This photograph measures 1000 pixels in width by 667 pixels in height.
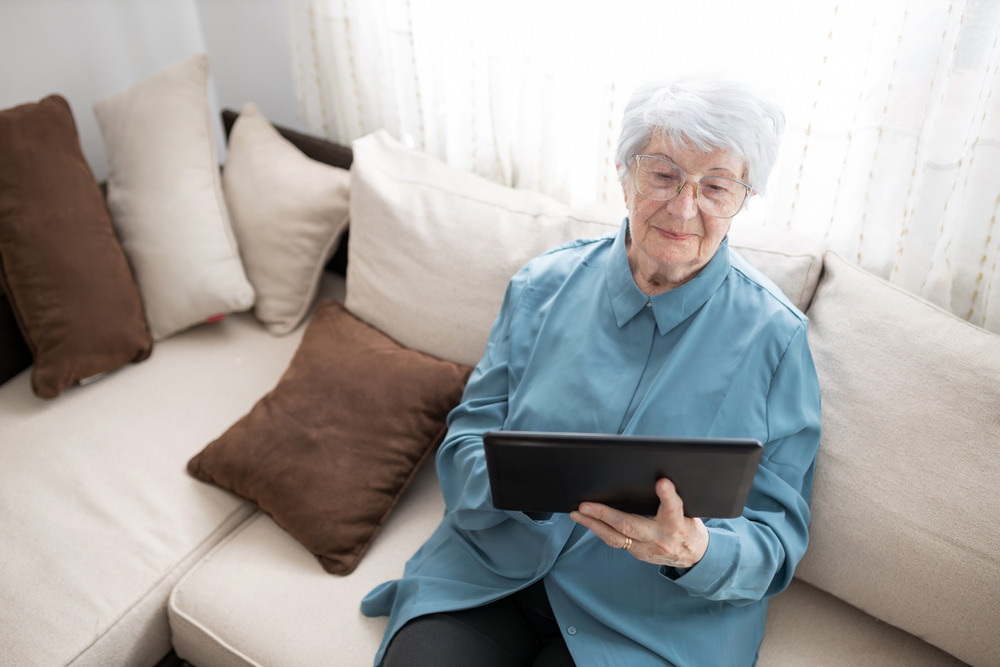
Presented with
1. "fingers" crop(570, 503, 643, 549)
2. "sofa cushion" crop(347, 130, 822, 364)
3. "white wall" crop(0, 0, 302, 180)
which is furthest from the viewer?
"white wall" crop(0, 0, 302, 180)

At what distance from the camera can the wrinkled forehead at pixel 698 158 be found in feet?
3.30

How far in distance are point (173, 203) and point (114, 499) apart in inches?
31.0

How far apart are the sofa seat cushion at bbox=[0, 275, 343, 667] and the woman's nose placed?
1131mm

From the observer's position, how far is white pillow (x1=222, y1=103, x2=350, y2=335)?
1835 millimetres

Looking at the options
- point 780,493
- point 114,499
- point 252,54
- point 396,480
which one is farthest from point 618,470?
point 252,54

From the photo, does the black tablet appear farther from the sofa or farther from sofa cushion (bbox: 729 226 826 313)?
sofa cushion (bbox: 729 226 826 313)

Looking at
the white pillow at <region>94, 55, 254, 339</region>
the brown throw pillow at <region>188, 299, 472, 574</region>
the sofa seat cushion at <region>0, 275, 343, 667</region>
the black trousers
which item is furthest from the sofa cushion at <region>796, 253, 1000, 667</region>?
the white pillow at <region>94, 55, 254, 339</region>

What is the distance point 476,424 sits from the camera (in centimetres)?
125

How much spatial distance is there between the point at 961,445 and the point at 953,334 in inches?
7.4

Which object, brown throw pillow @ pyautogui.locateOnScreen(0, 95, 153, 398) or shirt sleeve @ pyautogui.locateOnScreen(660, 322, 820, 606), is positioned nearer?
shirt sleeve @ pyautogui.locateOnScreen(660, 322, 820, 606)

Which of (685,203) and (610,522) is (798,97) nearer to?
(685,203)

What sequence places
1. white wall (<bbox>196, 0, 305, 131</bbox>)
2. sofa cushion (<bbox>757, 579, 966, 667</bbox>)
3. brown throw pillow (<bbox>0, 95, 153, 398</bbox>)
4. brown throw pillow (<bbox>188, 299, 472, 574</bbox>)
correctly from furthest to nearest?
white wall (<bbox>196, 0, 305, 131</bbox>) → brown throw pillow (<bbox>0, 95, 153, 398</bbox>) → brown throw pillow (<bbox>188, 299, 472, 574</bbox>) → sofa cushion (<bbox>757, 579, 966, 667</bbox>)

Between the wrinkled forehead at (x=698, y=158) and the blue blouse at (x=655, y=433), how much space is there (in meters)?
0.14

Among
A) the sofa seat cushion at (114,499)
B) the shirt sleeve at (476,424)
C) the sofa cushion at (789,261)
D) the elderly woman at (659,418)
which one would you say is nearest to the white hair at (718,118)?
the elderly woman at (659,418)
